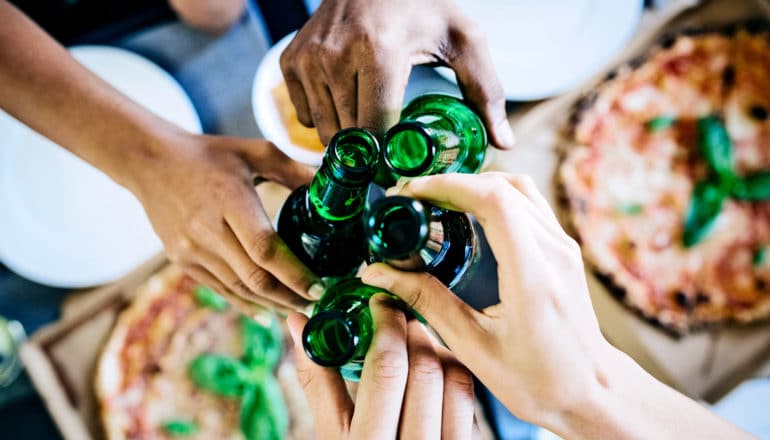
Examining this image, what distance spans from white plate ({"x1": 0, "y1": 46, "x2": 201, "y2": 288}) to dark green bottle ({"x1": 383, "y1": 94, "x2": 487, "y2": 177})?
1.71 ft

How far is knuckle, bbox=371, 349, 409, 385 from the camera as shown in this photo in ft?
2.04

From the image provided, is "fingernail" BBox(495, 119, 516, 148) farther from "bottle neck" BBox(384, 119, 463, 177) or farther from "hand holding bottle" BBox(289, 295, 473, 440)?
"hand holding bottle" BBox(289, 295, 473, 440)

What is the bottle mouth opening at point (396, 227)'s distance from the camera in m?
0.52

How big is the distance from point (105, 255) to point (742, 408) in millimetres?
1571

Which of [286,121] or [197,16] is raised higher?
[197,16]

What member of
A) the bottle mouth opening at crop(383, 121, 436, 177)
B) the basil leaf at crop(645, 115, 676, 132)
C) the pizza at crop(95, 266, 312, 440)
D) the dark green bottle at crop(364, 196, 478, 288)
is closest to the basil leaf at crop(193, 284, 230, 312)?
the pizza at crop(95, 266, 312, 440)

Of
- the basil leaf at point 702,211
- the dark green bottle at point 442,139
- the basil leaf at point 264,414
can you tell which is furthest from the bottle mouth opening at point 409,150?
the basil leaf at point 702,211

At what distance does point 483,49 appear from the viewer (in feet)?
2.66

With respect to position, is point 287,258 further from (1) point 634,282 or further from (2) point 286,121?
(1) point 634,282

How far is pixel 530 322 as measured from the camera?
22.2 inches

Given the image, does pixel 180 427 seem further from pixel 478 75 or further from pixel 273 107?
pixel 478 75

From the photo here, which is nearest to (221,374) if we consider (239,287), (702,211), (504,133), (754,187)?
(239,287)

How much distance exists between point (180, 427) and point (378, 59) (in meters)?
0.88

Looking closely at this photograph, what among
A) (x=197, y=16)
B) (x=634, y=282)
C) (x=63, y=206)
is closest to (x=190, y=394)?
(x=63, y=206)
